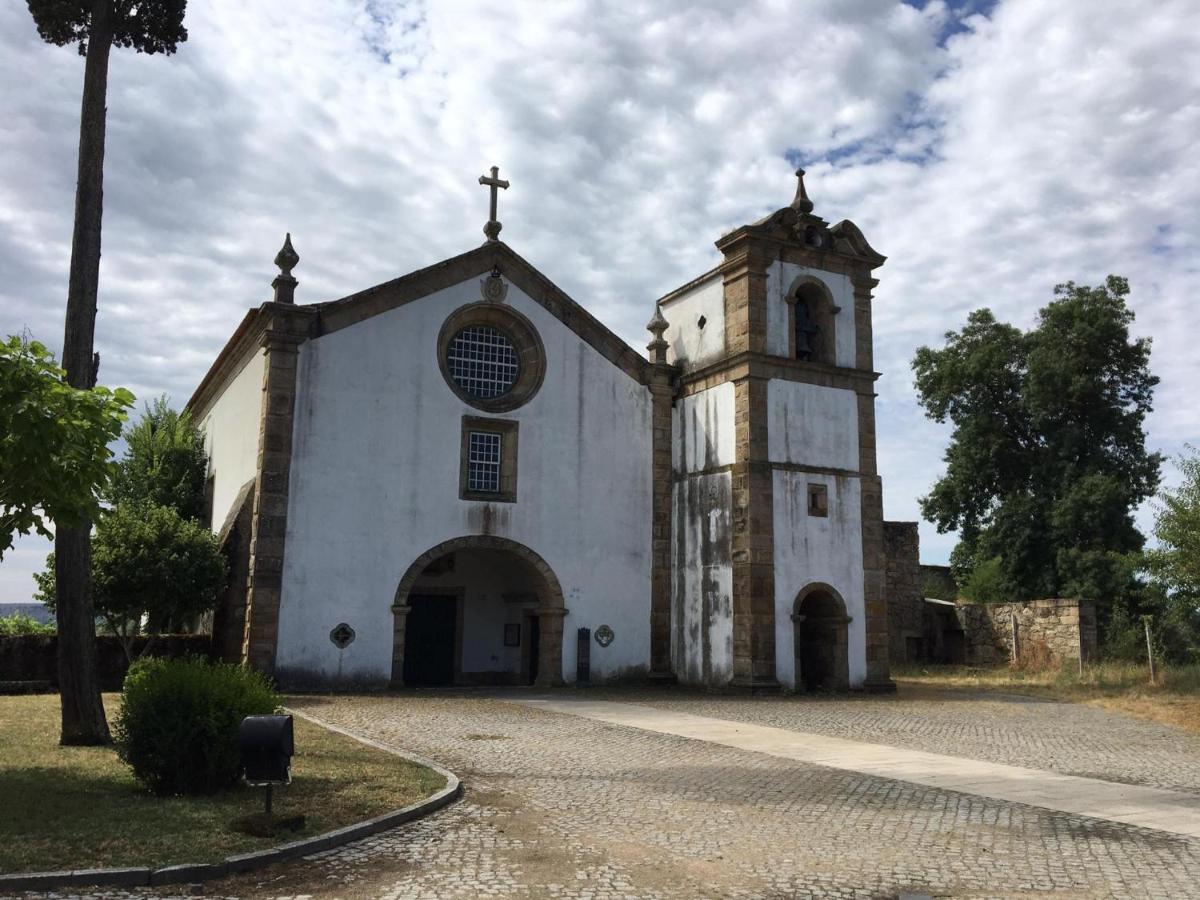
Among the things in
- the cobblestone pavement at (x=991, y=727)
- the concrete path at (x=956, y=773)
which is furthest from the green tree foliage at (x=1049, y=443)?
the concrete path at (x=956, y=773)

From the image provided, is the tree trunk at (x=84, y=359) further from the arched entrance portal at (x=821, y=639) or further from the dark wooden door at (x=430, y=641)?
the arched entrance portal at (x=821, y=639)

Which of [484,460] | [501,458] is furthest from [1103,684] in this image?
[484,460]

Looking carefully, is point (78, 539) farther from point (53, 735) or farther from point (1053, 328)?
point (1053, 328)

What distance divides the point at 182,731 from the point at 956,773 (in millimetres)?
7960

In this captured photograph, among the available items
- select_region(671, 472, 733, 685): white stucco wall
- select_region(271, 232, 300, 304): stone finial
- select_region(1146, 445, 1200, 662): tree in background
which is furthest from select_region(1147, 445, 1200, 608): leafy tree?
select_region(271, 232, 300, 304): stone finial

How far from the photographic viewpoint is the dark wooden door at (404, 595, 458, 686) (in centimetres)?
2381

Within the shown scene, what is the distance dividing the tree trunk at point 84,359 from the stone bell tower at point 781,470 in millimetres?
13461

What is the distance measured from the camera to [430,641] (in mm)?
24078

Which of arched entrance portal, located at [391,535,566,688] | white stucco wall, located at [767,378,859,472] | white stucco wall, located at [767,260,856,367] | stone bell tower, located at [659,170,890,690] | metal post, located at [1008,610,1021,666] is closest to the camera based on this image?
stone bell tower, located at [659,170,890,690]

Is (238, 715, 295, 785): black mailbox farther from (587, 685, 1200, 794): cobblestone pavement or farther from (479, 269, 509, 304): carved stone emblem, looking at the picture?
(479, 269, 509, 304): carved stone emblem

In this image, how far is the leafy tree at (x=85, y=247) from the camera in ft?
38.2

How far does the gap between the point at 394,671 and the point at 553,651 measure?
3616 mm

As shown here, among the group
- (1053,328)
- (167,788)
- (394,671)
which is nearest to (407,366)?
(394,671)

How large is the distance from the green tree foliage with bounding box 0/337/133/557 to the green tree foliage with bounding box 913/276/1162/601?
31.2m
